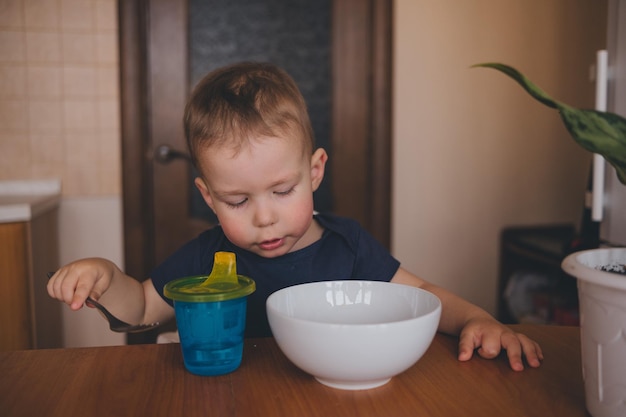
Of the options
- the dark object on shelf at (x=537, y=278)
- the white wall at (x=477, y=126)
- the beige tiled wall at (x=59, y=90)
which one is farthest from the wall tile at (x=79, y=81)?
the dark object on shelf at (x=537, y=278)

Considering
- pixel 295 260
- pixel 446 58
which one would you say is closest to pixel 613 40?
pixel 446 58

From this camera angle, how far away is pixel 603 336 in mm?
615

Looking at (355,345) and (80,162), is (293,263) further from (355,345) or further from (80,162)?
(80,162)

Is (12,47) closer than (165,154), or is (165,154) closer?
(12,47)

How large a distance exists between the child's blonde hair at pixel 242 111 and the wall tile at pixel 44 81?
145 cm

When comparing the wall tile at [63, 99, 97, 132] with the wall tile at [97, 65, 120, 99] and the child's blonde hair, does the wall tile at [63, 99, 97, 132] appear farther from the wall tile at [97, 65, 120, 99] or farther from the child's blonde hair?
the child's blonde hair

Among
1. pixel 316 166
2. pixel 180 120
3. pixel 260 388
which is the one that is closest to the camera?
pixel 260 388

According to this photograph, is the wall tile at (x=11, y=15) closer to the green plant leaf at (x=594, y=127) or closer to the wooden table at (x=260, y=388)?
the wooden table at (x=260, y=388)

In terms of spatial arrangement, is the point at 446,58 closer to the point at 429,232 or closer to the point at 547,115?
the point at 547,115

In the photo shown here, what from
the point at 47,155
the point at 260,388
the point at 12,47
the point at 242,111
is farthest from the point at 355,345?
the point at 12,47

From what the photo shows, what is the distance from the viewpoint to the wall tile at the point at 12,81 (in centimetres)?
223

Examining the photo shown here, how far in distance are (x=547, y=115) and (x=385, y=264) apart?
69.2 inches

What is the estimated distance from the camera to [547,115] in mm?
2656

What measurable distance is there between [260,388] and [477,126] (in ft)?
6.92
